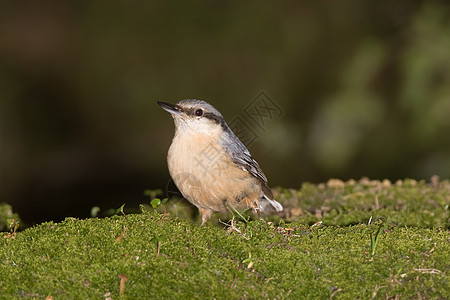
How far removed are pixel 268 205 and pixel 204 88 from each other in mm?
4376

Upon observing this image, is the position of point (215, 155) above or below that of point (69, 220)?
above

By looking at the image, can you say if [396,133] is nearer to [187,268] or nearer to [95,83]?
[95,83]

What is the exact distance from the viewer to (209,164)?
181 inches

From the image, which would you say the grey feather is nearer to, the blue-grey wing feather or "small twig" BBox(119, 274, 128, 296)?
the blue-grey wing feather

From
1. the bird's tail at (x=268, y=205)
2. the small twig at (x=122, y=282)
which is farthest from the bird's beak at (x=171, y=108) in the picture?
the small twig at (x=122, y=282)

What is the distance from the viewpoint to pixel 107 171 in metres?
10.2

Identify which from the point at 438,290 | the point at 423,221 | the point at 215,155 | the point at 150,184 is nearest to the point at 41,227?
the point at 215,155

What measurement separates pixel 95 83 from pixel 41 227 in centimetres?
653

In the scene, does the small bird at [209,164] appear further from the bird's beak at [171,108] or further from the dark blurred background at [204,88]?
the dark blurred background at [204,88]

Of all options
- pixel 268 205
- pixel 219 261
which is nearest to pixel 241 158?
pixel 268 205

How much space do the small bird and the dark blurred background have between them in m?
2.32

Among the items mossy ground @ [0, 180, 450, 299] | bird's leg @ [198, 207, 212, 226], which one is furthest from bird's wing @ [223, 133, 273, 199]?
mossy ground @ [0, 180, 450, 299]

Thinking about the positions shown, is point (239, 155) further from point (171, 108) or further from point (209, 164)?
point (171, 108)

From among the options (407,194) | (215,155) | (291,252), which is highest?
(407,194)
